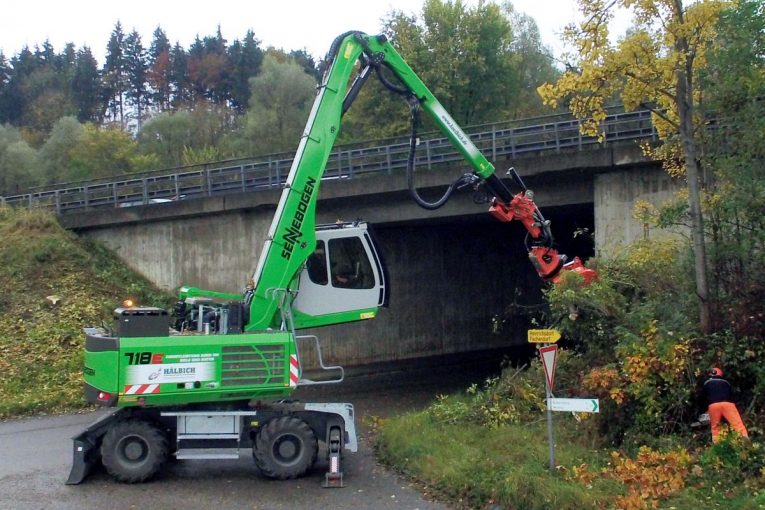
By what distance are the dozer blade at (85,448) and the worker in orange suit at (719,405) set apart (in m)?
7.93

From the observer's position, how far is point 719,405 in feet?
32.7

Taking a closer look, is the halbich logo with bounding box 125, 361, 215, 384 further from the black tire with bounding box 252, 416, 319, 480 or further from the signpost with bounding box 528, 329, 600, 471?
the signpost with bounding box 528, 329, 600, 471

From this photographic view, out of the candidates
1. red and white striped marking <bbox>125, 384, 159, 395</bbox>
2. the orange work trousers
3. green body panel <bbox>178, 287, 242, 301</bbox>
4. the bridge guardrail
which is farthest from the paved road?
the bridge guardrail

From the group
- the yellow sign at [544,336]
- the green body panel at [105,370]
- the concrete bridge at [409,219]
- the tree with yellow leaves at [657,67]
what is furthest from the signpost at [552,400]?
the concrete bridge at [409,219]

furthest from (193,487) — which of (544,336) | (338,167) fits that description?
(338,167)

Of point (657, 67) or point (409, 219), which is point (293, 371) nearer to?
point (657, 67)

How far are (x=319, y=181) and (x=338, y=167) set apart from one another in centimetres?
1309

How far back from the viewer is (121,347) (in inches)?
433

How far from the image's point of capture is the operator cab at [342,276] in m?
12.5

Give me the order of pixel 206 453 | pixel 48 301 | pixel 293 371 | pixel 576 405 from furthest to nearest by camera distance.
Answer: pixel 48 301 → pixel 293 371 → pixel 206 453 → pixel 576 405

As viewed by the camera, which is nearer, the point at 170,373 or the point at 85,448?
the point at 170,373

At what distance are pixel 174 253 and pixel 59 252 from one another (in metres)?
3.73

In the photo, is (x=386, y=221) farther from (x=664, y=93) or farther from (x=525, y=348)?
(x=664, y=93)

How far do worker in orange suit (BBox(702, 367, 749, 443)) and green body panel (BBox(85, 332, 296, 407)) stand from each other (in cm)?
548
